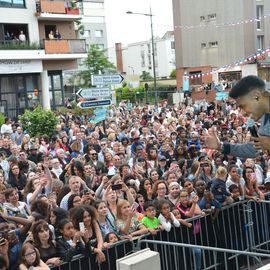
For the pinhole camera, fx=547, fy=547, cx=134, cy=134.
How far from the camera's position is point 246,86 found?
4.03 metres

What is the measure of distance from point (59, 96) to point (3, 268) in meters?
31.2

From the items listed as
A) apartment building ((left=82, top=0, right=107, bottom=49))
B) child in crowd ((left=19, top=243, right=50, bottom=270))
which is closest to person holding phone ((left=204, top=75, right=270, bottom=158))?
child in crowd ((left=19, top=243, right=50, bottom=270))

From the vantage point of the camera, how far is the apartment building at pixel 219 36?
159ft

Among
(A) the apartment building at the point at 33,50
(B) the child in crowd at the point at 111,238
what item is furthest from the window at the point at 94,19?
(B) the child in crowd at the point at 111,238

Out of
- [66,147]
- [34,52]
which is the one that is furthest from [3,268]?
[34,52]

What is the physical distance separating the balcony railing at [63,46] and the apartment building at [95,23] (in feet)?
112

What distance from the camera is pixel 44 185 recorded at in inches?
335

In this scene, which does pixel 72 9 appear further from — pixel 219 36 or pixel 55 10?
pixel 219 36

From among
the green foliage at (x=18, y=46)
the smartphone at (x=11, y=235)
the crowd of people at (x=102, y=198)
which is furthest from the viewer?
the green foliage at (x=18, y=46)

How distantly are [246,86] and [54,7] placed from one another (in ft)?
103

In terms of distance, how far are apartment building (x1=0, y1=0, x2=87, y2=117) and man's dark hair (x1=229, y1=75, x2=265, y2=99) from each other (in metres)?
28.3

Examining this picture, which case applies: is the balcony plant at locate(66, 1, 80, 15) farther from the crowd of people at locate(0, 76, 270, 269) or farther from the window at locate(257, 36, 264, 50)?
the crowd of people at locate(0, 76, 270, 269)

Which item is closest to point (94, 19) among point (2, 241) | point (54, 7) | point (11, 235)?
point (54, 7)

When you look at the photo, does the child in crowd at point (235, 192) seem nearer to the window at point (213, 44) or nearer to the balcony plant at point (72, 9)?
the balcony plant at point (72, 9)
